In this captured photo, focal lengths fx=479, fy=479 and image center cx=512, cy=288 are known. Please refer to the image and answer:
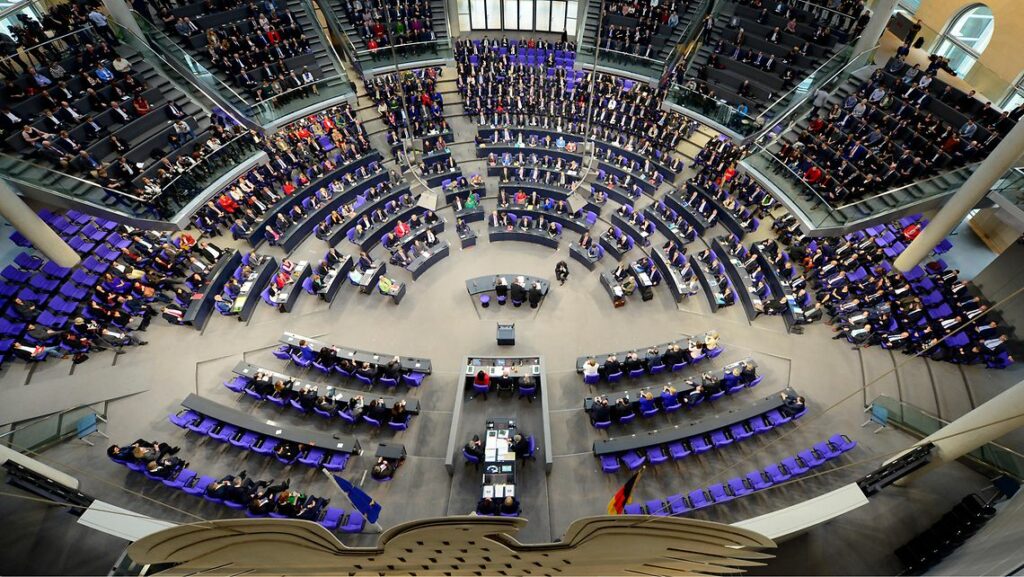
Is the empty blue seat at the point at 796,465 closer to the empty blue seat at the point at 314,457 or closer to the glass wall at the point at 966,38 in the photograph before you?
the empty blue seat at the point at 314,457

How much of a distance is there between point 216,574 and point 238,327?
12.6 metres

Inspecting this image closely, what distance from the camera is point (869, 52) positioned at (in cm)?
1783

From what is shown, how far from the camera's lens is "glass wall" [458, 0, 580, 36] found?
2747 cm

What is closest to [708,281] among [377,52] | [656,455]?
[656,455]

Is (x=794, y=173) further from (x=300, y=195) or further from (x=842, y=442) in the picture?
(x=300, y=195)

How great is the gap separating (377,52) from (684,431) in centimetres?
2116

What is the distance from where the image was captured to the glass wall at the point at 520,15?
90.1 feet

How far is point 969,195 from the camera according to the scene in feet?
44.6

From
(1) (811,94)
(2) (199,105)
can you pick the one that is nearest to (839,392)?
(1) (811,94)

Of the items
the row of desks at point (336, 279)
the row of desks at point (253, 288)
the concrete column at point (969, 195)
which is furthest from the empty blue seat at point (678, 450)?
the row of desks at point (253, 288)

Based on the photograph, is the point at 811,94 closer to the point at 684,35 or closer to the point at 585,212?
the point at 684,35

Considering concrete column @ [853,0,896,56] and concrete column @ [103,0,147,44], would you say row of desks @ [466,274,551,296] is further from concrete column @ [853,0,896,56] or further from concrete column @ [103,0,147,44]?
concrete column @ [103,0,147,44]

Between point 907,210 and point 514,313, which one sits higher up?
point 907,210

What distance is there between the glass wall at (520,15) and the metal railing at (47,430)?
25513 mm
